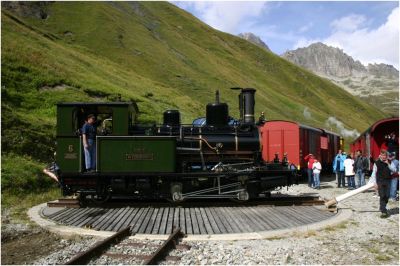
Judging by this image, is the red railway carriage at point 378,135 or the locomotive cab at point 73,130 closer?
the locomotive cab at point 73,130

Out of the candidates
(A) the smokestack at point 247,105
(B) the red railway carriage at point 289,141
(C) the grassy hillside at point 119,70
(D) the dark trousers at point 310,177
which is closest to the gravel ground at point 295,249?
(A) the smokestack at point 247,105

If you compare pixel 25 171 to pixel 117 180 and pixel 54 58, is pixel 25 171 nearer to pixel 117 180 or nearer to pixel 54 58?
pixel 117 180

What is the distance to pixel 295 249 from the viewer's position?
7.27 m

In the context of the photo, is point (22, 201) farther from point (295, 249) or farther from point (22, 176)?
point (295, 249)

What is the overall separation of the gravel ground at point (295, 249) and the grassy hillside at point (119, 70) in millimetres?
8034

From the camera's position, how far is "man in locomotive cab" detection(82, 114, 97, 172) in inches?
430

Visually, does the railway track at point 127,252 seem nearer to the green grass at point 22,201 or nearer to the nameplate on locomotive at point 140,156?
the green grass at point 22,201

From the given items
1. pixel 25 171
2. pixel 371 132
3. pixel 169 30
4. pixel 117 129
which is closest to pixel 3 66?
pixel 25 171

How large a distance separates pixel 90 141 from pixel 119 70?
34.9 metres

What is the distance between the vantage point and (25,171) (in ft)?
47.1

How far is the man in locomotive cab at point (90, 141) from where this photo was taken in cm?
1093

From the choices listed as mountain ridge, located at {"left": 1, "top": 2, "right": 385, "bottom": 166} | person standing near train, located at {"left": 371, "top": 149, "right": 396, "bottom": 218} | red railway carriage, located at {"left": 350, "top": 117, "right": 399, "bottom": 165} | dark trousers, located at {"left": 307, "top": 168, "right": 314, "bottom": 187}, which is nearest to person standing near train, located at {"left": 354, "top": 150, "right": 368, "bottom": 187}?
dark trousers, located at {"left": 307, "top": 168, "right": 314, "bottom": 187}

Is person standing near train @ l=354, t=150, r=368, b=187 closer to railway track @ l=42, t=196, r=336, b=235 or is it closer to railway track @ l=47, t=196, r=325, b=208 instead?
railway track @ l=42, t=196, r=336, b=235

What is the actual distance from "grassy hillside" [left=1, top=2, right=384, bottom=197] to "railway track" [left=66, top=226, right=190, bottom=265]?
7755 mm
